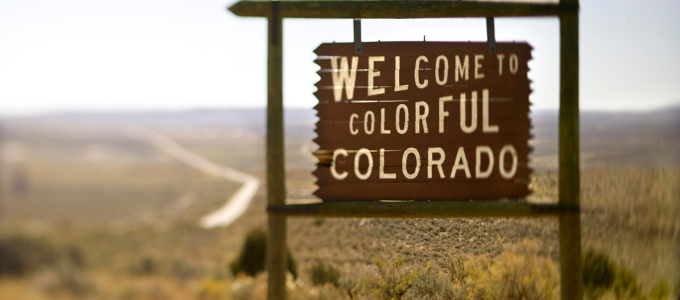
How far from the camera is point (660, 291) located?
3867mm

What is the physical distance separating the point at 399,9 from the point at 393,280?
1.41 metres

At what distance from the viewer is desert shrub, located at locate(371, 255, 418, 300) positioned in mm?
2828

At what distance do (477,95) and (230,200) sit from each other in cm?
3833

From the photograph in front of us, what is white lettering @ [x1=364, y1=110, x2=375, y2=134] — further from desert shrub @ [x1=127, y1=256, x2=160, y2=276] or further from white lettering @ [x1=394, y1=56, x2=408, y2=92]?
desert shrub @ [x1=127, y1=256, x2=160, y2=276]

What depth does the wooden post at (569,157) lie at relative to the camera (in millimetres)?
3371

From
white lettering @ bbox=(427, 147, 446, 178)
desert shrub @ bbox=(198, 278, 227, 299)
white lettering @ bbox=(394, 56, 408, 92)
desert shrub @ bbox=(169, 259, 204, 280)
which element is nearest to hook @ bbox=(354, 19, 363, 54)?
white lettering @ bbox=(394, 56, 408, 92)

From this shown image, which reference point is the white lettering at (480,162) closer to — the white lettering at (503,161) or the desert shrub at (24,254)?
the white lettering at (503,161)

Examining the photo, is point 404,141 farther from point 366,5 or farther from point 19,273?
point 19,273

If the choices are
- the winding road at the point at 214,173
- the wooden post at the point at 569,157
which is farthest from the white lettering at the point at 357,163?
the winding road at the point at 214,173

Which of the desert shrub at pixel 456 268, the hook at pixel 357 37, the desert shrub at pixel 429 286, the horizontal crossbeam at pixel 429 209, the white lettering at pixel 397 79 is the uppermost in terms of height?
the hook at pixel 357 37

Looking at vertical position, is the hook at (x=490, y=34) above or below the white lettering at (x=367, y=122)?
above

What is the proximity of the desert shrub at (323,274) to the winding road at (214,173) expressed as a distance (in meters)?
25.0

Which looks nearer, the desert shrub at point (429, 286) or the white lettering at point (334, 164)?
the desert shrub at point (429, 286)

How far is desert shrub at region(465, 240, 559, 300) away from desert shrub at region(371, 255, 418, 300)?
28 centimetres
